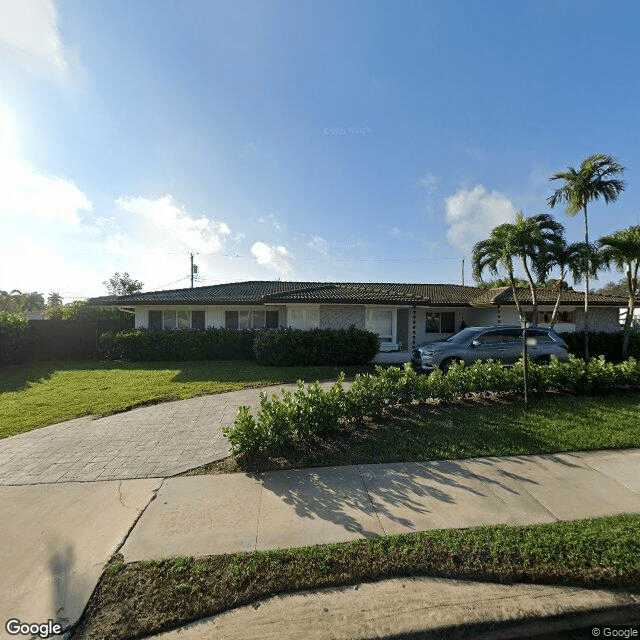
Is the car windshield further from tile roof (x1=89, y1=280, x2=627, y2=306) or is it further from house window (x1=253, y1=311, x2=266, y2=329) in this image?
house window (x1=253, y1=311, x2=266, y2=329)

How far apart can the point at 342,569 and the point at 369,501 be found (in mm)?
1033

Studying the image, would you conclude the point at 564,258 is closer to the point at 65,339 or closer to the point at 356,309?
the point at 356,309

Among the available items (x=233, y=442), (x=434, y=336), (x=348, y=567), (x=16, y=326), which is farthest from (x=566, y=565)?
(x=16, y=326)

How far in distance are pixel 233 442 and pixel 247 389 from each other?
4.63 metres

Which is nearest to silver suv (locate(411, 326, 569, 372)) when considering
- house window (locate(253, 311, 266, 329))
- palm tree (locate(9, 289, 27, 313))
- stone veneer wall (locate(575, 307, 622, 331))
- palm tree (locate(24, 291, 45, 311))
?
house window (locate(253, 311, 266, 329))

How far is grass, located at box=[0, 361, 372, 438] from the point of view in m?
6.80

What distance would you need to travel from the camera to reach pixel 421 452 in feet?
14.6

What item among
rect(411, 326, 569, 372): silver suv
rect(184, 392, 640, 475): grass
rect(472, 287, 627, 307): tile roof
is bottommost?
rect(184, 392, 640, 475): grass

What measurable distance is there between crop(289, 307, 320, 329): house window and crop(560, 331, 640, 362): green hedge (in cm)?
1174

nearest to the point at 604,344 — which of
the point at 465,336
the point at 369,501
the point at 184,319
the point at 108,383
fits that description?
the point at 465,336

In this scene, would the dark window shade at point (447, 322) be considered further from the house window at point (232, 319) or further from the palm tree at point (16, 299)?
the palm tree at point (16, 299)

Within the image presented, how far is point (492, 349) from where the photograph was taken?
9734 millimetres

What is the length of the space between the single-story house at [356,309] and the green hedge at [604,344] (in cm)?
242

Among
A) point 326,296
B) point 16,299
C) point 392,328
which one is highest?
→ point 16,299
